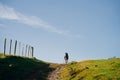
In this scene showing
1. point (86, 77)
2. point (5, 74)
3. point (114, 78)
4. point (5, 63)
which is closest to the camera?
point (114, 78)

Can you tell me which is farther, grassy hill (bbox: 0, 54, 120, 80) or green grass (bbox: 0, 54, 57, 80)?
green grass (bbox: 0, 54, 57, 80)

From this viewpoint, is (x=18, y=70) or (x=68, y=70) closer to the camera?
(x=68, y=70)

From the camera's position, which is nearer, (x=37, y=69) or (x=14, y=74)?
(x=14, y=74)

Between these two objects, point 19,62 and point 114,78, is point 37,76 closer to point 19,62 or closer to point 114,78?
point 19,62

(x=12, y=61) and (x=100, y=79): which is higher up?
(x=12, y=61)

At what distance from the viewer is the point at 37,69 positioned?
5956 centimetres

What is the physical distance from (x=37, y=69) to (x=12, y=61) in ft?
23.0

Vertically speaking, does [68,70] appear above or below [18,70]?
below

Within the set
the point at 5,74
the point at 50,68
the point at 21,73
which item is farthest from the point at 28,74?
the point at 50,68

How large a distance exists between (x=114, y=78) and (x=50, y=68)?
94.1 ft

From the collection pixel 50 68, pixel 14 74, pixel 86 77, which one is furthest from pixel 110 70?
pixel 50 68

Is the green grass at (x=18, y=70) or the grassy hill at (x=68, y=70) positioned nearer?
the grassy hill at (x=68, y=70)

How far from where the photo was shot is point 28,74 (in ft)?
176

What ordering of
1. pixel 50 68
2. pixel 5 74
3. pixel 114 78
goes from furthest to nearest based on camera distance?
pixel 50 68, pixel 5 74, pixel 114 78
